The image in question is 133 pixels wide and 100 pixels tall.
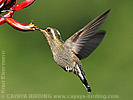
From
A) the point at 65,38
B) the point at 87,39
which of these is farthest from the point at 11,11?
the point at 65,38

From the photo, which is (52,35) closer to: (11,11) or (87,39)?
(87,39)

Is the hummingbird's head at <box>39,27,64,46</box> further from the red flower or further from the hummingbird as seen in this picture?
the red flower

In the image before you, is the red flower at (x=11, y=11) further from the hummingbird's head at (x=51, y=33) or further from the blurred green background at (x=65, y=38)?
the blurred green background at (x=65, y=38)

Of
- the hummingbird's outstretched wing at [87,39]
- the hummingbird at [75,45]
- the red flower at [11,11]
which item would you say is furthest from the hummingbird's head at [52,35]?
the red flower at [11,11]

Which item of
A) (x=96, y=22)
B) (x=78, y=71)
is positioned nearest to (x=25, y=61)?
(x=78, y=71)

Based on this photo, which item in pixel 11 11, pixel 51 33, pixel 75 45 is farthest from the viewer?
pixel 75 45

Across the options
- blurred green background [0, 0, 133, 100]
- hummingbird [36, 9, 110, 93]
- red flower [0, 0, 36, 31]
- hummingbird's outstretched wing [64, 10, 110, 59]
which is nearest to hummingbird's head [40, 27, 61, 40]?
hummingbird [36, 9, 110, 93]
